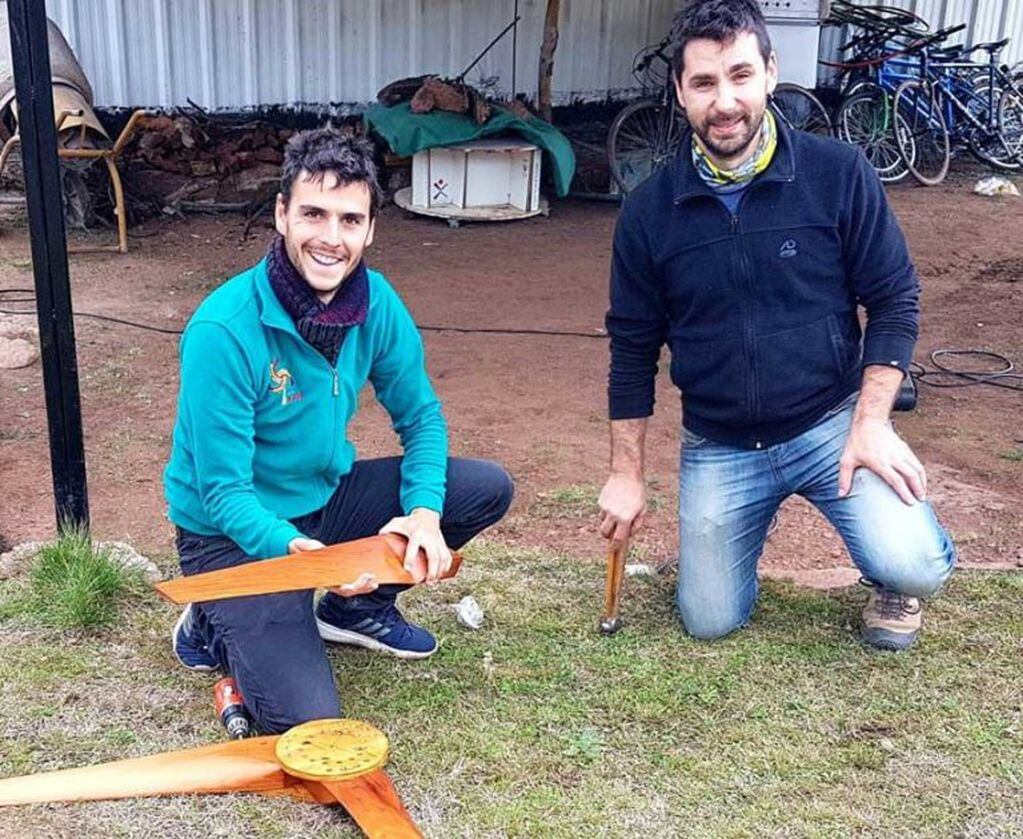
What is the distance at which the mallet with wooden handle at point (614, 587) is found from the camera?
2.99m

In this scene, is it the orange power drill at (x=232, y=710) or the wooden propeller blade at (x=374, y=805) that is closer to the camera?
the wooden propeller blade at (x=374, y=805)

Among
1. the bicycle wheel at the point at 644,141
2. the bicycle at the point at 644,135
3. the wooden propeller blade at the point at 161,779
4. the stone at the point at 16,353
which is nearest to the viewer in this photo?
the wooden propeller blade at the point at 161,779

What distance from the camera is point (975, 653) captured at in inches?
116

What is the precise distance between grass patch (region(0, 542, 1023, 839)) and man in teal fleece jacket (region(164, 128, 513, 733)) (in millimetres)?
237

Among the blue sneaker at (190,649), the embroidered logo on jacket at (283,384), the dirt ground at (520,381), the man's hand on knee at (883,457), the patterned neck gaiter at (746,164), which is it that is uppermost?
the patterned neck gaiter at (746,164)

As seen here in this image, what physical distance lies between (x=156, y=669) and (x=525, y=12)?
8177 millimetres

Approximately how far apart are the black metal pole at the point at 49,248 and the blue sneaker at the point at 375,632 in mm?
741

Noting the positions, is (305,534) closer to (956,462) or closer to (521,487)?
(521,487)

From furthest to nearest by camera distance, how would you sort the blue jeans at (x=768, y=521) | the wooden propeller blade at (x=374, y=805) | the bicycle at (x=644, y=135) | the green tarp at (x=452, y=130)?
the bicycle at (x=644, y=135)
the green tarp at (x=452, y=130)
the blue jeans at (x=768, y=521)
the wooden propeller blade at (x=374, y=805)

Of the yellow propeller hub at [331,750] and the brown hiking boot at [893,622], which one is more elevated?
the yellow propeller hub at [331,750]

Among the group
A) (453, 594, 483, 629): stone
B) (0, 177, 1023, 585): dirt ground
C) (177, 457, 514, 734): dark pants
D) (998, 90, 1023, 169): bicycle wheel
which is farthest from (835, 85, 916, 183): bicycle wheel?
(177, 457, 514, 734): dark pants

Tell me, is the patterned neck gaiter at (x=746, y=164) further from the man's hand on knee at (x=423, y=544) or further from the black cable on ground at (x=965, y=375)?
the black cable on ground at (x=965, y=375)

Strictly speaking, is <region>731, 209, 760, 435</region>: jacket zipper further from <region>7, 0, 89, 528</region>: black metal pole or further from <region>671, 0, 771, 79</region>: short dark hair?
<region>7, 0, 89, 528</region>: black metal pole

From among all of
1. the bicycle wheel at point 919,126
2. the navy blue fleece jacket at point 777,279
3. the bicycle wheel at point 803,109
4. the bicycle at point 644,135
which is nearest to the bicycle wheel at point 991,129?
the bicycle wheel at point 919,126
